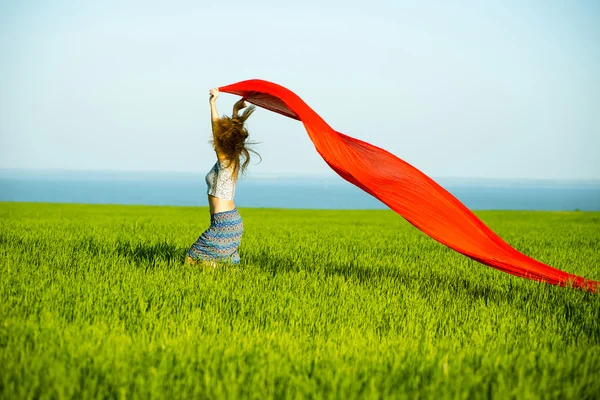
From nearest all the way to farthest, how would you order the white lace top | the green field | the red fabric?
the green field < the red fabric < the white lace top

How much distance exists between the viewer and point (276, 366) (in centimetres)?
368

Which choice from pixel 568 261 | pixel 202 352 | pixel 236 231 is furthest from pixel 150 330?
pixel 568 261

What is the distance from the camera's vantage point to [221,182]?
6707 millimetres

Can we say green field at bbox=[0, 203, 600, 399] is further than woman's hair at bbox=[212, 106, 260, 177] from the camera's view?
No

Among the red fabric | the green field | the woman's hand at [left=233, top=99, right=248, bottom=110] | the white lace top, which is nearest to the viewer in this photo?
the green field

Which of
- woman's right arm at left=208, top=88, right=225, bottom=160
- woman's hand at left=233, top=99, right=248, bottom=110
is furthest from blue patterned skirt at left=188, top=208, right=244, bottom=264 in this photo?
woman's hand at left=233, top=99, right=248, bottom=110

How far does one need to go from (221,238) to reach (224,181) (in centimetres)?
65

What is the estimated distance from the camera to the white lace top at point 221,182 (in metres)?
6.69

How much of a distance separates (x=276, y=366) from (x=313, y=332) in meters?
0.99

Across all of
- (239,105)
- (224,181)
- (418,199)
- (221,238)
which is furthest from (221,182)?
(418,199)

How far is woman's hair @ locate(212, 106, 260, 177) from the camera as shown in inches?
257

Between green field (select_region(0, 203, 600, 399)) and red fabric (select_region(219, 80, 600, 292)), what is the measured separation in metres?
0.39

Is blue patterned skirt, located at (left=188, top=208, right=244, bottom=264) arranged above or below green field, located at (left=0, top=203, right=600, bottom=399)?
above

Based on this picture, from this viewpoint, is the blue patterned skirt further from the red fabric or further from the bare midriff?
the red fabric
